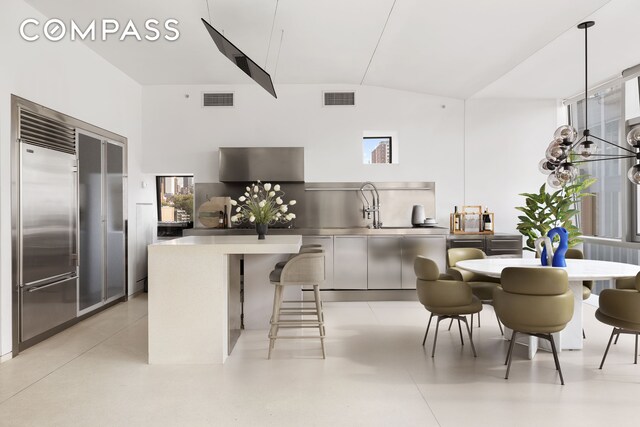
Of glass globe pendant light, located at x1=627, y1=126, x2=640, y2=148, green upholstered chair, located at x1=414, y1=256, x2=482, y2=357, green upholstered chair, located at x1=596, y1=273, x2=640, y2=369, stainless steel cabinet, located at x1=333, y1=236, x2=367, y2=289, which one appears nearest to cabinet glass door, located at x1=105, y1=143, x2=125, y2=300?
stainless steel cabinet, located at x1=333, y1=236, x2=367, y2=289

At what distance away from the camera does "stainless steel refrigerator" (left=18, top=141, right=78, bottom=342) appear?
3.82m

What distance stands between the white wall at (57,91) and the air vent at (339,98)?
2.88 meters

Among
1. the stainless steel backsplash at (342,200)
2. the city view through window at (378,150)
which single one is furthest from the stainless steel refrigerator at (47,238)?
the city view through window at (378,150)

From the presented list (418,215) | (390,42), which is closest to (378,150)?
(418,215)

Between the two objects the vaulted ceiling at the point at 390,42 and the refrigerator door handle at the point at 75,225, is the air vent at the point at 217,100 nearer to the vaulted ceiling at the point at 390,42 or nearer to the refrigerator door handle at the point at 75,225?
the vaulted ceiling at the point at 390,42

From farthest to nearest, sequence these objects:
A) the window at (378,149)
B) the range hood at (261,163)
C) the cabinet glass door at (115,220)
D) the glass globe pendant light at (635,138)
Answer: the window at (378,149) → the range hood at (261,163) → the cabinet glass door at (115,220) → the glass globe pendant light at (635,138)

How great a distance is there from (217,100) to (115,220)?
2.35 m

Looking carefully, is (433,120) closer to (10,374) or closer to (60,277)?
(60,277)

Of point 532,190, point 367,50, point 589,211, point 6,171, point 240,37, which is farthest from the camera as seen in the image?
point 532,190

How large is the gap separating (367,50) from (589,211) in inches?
152

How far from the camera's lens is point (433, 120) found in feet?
21.6

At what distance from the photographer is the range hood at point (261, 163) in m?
6.21

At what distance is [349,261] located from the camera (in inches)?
233

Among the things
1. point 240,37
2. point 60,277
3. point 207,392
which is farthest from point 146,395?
point 240,37
